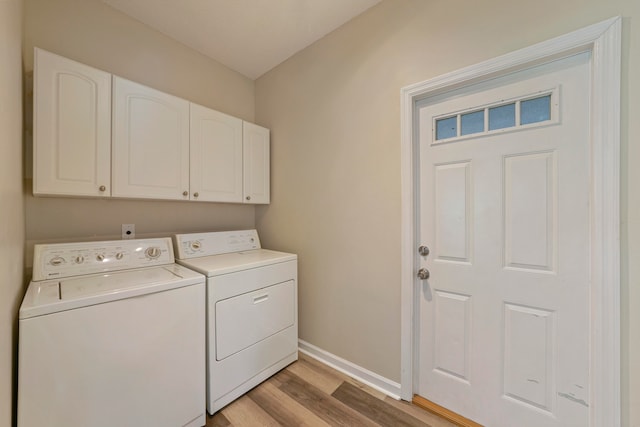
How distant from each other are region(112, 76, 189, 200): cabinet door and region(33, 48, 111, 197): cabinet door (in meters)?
0.06

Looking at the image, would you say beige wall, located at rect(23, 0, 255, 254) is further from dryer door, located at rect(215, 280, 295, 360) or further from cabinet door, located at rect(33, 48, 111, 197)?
dryer door, located at rect(215, 280, 295, 360)

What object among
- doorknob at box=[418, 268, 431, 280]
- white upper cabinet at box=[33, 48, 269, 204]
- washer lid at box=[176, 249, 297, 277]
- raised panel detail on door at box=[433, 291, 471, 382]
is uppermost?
white upper cabinet at box=[33, 48, 269, 204]

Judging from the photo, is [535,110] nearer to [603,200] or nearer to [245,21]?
[603,200]

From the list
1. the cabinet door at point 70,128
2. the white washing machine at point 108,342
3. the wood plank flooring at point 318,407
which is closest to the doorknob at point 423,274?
the wood plank flooring at point 318,407

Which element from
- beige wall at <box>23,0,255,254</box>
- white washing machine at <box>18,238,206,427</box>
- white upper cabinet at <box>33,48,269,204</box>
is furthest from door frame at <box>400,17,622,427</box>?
beige wall at <box>23,0,255,254</box>

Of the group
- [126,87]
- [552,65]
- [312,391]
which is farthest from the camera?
[312,391]

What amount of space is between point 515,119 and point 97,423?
2.51 metres

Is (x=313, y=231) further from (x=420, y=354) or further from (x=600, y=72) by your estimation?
(x=600, y=72)

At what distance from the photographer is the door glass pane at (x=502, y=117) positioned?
4.17 ft

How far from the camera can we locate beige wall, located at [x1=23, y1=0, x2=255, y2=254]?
57.9 inches

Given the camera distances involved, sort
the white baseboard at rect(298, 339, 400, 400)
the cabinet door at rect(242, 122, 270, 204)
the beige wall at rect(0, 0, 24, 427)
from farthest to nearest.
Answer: the cabinet door at rect(242, 122, 270, 204) → the white baseboard at rect(298, 339, 400, 400) → the beige wall at rect(0, 0, 24, 427)

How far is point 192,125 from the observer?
6.04 feet

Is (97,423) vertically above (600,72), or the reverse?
(600,72)

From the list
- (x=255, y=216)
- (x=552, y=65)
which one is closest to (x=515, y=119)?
(x=552, y=65)
